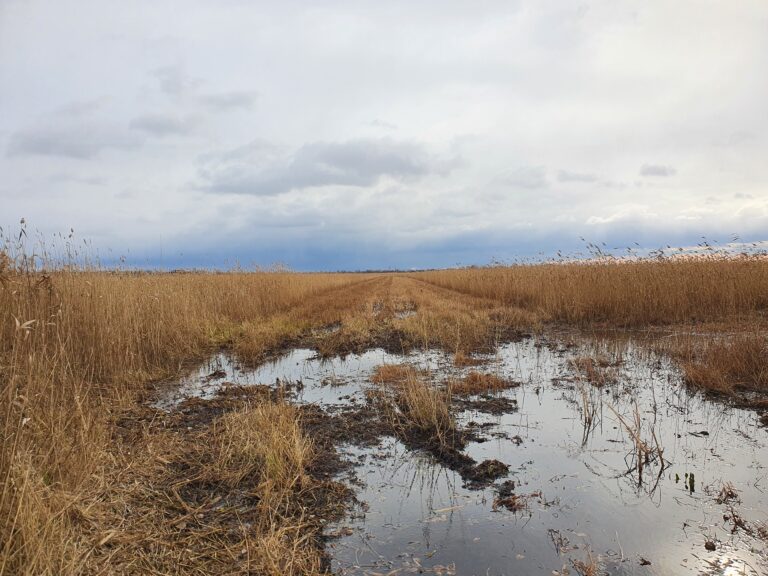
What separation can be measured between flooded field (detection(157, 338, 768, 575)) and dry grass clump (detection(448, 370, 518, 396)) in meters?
0.16

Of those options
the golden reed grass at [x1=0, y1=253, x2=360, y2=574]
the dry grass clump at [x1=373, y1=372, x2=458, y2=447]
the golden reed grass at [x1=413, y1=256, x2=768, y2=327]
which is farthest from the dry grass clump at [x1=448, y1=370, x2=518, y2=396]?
the golden reed grass at [x1=413, y1=256, x2=768, y2=327]

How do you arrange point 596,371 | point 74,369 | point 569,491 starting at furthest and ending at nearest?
1. point 596,371
2. point 74,369
3. point 569,491

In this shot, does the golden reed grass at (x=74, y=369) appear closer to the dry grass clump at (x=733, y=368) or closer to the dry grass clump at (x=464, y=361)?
the dry grass clump at (x=464, y=361)

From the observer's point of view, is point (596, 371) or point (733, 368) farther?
point (596, 371)

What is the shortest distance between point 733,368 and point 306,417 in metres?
5.74

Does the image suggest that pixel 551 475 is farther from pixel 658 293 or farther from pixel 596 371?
pixel 658 293

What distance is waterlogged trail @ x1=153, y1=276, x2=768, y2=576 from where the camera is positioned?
279cm

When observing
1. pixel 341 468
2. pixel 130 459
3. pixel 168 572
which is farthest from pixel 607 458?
pixel 130 459

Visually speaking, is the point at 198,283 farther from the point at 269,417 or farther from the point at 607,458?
the point at 607,458

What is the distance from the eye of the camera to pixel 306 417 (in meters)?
5.27

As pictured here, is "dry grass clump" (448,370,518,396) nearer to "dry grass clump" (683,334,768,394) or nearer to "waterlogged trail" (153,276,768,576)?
"waterlogged trail" (153,276,768,576)

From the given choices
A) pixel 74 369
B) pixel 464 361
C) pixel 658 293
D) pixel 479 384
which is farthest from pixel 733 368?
pixel 74 369

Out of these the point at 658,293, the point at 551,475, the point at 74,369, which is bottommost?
the point at 551,475

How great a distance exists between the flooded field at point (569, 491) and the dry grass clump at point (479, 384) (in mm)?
158
